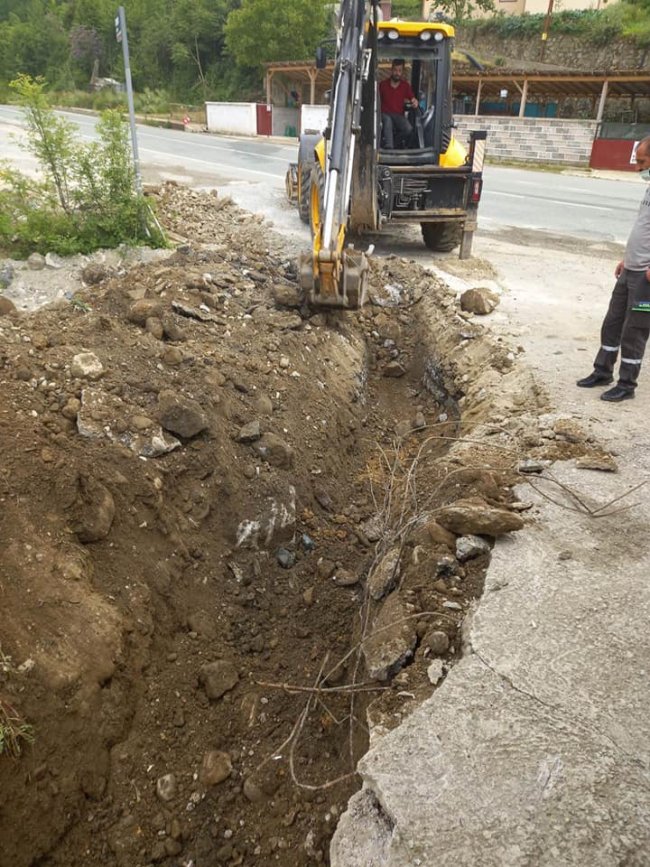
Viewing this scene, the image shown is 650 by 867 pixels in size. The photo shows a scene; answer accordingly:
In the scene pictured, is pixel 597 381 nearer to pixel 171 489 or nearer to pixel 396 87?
pixel 171 489

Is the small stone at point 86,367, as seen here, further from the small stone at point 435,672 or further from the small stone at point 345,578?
the small stone at point 435,672

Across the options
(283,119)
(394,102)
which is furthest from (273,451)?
(283,119)

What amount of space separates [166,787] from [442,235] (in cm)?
760

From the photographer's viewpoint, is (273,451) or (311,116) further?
(311,116)

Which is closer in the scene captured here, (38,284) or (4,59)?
(38,284)

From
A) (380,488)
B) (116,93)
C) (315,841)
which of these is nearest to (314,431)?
(380,488)

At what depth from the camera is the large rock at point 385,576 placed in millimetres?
3297

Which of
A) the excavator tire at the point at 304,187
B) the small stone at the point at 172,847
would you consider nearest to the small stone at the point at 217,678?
the small stone at the point at 172,847

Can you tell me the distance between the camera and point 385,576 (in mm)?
3354

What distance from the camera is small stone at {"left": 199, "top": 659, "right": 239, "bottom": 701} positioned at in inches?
126

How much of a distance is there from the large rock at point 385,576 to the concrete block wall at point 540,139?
2241cm

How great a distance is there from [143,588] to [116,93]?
42.4 metres

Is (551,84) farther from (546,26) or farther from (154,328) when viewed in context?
(154,328)

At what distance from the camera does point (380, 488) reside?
4.88m
